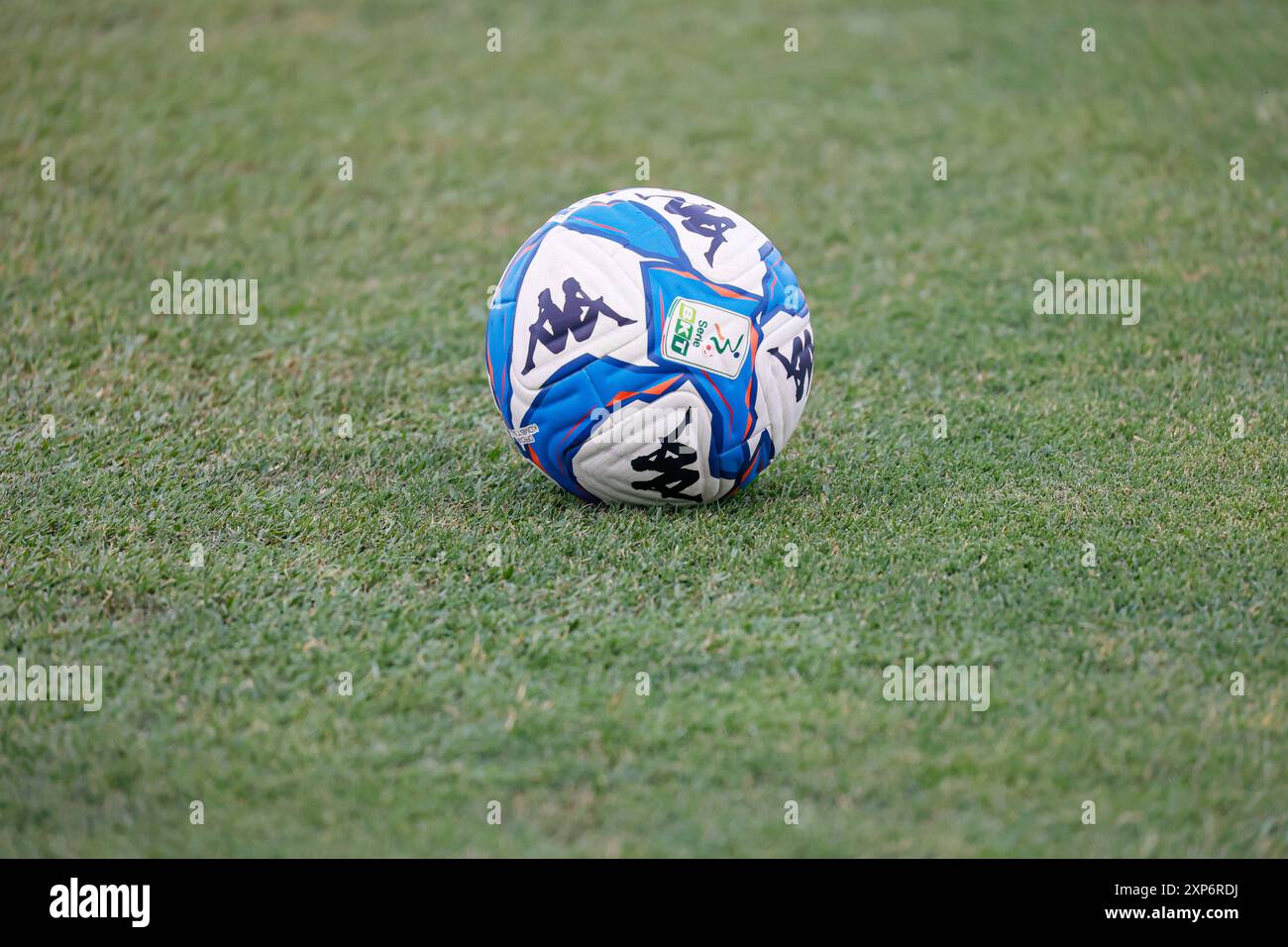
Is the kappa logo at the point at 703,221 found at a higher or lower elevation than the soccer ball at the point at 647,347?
higher

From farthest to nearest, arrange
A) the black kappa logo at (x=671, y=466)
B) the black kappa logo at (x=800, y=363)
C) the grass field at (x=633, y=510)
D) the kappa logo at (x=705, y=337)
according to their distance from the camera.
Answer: the black kappa logo at (x=800, y=363) < the black kappa logo at (x=671, y=466) < the kappa logo at (x=705, y=337) < the grass field at (x=633, y=510)

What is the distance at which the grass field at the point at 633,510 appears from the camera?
3777mm

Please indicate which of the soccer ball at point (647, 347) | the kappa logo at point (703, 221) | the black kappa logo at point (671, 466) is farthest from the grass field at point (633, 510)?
the kappa logo at point (703, 221)

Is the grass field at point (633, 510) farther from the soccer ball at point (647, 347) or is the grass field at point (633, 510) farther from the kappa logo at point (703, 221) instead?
the kappa logo at point (703, 221)

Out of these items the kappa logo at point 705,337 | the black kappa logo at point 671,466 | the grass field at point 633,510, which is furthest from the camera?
the black kappa logo at point 671,466

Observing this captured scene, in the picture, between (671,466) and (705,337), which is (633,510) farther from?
(705,337)

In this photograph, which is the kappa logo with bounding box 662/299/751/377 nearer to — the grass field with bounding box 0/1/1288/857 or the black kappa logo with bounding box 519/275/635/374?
the black kappa logo with bounding box 519/275/635/374

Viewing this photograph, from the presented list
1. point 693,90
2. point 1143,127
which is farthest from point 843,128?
point 1143,127

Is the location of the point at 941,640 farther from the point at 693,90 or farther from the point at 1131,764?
the point at 693,90

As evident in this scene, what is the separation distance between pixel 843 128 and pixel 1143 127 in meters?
2.18

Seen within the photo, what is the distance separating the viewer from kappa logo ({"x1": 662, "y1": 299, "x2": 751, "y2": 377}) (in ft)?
15.7

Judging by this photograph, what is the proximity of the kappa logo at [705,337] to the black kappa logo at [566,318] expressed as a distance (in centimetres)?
16

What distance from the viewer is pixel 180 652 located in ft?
14.4

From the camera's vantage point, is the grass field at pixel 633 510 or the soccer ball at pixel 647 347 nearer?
the grass field at pixel 633 510
